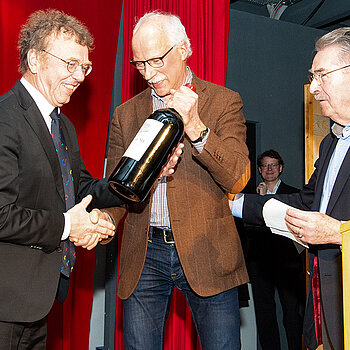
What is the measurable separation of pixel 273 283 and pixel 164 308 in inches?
93.9

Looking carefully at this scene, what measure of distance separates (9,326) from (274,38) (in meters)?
4.04

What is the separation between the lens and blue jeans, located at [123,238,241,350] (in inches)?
71.6

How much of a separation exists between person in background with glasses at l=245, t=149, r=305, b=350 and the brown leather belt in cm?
225

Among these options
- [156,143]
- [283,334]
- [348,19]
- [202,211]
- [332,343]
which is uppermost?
[348,19]

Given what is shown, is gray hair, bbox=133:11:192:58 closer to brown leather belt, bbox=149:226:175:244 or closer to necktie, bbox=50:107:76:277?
necktie, bbox=50:107:76:277

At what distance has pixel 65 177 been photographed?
69.4 inches

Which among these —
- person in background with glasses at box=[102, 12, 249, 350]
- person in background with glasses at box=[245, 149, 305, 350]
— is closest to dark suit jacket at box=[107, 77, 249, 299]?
person in background with glasses at box=[102, 12, 249, 350]

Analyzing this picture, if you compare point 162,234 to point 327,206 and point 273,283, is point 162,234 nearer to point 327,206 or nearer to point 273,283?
point 327,206

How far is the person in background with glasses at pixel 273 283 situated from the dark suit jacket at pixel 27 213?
105 inches

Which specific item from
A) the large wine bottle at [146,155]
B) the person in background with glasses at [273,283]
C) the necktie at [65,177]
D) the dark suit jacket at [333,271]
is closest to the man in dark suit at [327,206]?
A: the dark suit jacket at [333,271]

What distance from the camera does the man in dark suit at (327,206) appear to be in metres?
1.70

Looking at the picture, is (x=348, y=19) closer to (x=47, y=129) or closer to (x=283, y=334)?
(x=283, y=334)

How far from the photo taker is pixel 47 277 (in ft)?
5.26

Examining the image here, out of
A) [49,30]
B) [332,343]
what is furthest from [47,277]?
[332,343]
